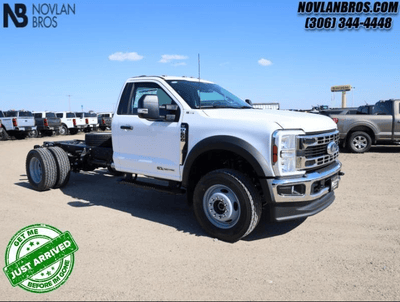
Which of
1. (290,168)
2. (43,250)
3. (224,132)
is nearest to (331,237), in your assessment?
(290,168)

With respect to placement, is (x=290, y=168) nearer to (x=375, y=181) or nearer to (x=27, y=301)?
(x=27, y=301)

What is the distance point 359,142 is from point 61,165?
10259 millimetres

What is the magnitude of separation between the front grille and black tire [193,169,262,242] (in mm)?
663

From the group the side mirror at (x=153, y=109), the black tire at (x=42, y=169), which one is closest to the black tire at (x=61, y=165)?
the black tire at (x=42, y=169)

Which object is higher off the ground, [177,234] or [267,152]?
[267,152]

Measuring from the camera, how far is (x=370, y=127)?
481 inches

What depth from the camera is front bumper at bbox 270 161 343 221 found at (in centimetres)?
389

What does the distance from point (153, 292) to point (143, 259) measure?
728 millimetres

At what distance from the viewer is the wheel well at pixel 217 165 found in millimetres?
4511

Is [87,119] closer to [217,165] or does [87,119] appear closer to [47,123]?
[47,123]

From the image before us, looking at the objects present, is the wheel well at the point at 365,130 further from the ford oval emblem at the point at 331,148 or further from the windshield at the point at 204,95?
the ford oval emblem at the point at 331,148

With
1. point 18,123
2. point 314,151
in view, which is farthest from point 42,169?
point 18,123

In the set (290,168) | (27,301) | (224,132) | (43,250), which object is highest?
(224,132)

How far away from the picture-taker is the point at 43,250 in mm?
3576
